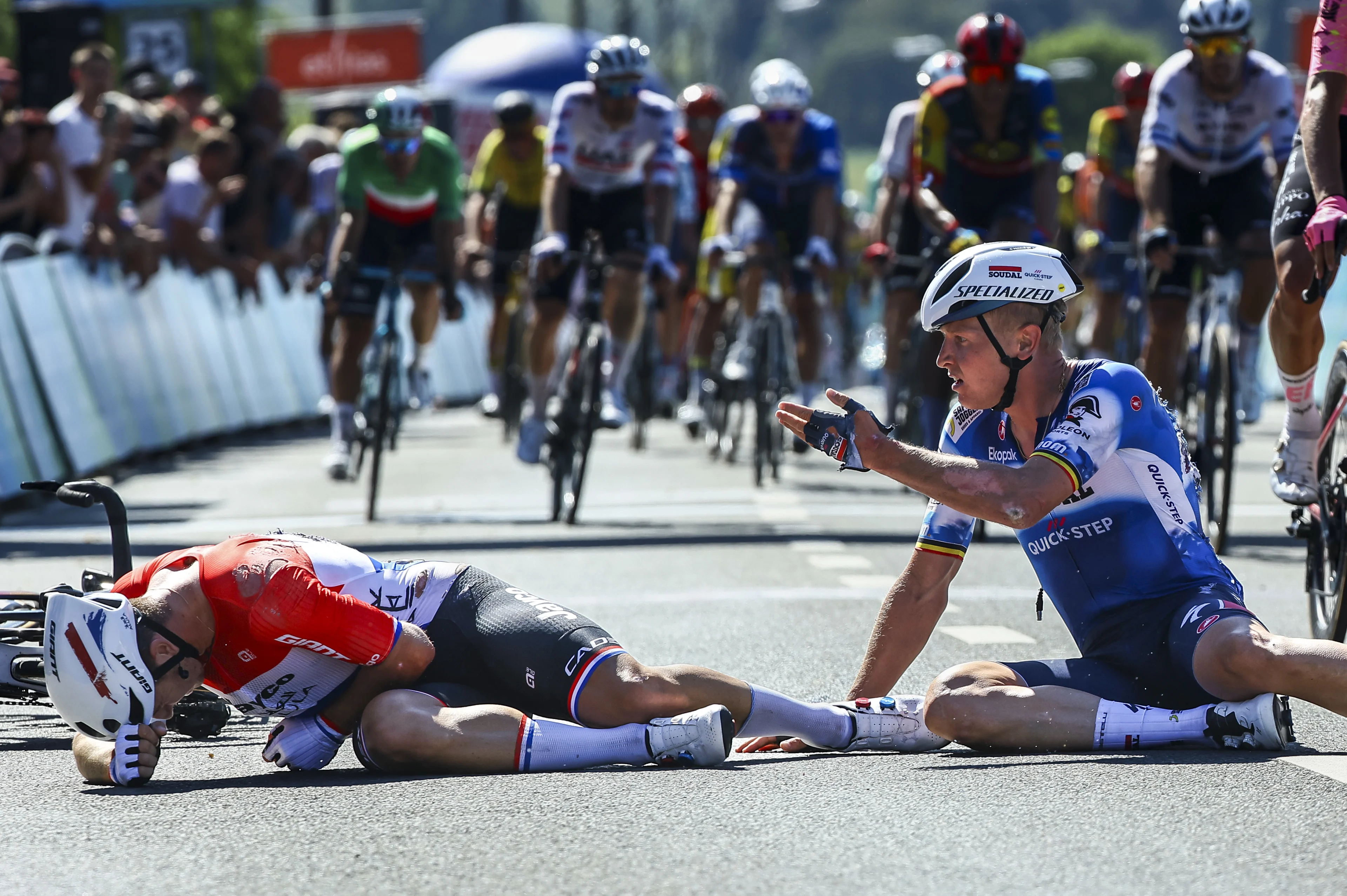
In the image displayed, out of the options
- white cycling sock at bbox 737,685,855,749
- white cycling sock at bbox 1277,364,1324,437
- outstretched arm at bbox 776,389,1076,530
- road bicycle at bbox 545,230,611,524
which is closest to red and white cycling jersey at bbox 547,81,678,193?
road bicycle at bbox 545,230,611,524

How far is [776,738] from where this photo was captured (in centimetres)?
598

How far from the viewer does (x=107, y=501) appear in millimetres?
5988

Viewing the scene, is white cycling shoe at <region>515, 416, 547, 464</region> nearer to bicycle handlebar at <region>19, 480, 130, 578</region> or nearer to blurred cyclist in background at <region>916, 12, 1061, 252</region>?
blurred cyclist in background at <region>916, 12, 1061, 252</region>

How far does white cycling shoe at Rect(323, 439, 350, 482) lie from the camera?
13984 millimetres

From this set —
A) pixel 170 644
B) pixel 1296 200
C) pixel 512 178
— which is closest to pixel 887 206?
pixel 512 178

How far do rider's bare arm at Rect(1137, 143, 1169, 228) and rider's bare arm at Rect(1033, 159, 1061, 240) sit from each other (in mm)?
854

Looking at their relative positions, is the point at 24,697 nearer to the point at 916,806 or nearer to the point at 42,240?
the point at 916,806

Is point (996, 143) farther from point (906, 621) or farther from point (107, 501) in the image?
point (107, 501)

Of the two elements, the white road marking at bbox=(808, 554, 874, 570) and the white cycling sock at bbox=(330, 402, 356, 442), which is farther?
the white cycling sock at bbox=(330, 402, 356, 442)

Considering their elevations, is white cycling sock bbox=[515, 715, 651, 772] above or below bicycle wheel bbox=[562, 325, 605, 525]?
above

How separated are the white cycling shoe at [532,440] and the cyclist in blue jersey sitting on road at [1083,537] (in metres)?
6.64

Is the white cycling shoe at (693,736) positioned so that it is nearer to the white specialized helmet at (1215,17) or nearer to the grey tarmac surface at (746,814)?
the grey tarmac surface at (746,814)

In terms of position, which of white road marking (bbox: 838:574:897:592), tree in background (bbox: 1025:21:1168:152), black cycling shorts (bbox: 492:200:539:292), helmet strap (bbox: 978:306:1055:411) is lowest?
tree in background (bbox: 1025:21:1168:152)

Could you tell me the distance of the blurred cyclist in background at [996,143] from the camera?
1191cm
